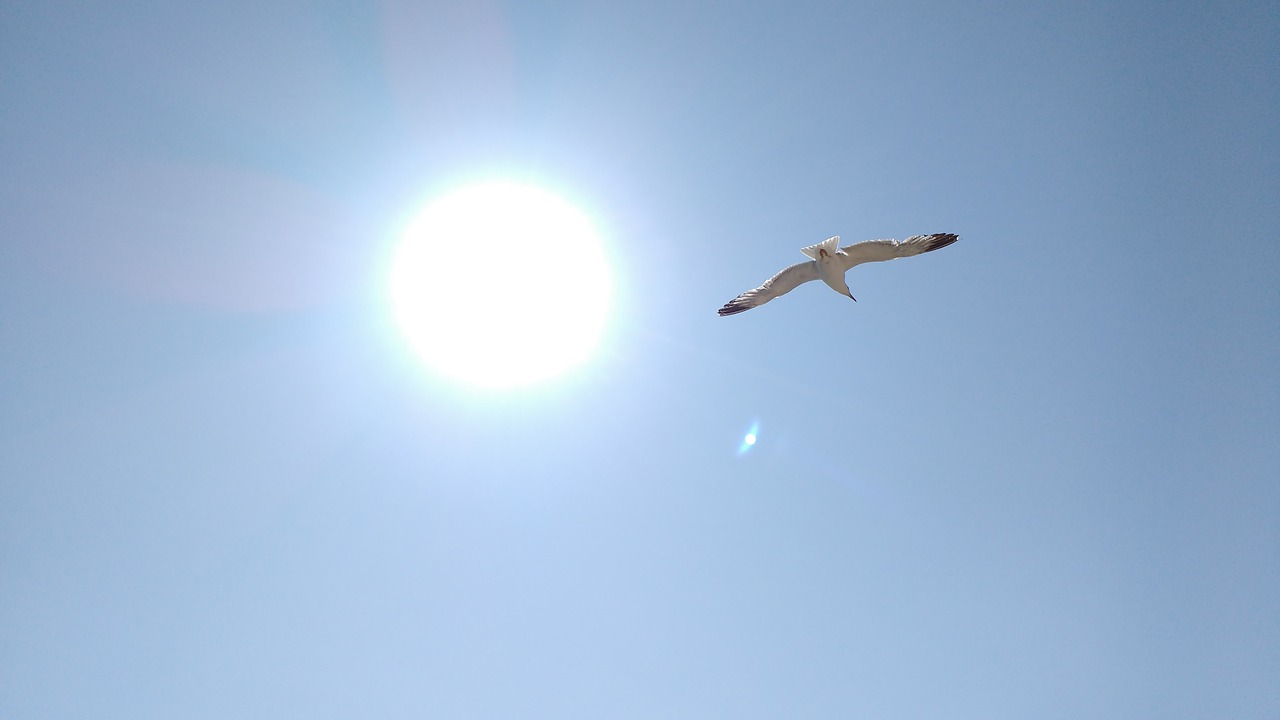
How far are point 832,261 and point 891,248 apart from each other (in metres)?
1.43

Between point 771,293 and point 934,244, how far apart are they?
3682mm

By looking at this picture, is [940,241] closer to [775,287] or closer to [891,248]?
[891,248]

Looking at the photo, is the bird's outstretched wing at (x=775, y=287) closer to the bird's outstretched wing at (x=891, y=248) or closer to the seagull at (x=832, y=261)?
the seagull at (x=832, y=261)

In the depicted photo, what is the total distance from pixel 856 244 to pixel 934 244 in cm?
171

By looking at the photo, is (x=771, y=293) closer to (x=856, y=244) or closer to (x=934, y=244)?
(x=856, y=244)

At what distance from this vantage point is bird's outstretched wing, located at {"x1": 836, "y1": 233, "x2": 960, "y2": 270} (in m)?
15.1

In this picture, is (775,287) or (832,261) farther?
(775,287)

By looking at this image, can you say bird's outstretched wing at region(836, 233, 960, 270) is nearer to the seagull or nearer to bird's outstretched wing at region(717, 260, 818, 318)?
the seagull

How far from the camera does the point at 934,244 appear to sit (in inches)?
595

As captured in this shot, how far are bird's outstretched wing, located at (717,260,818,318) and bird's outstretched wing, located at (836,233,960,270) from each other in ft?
2.37

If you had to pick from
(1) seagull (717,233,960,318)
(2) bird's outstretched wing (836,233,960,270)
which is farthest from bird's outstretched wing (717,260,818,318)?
Result: (2) bird's outstretched wing (836,233,960,270)

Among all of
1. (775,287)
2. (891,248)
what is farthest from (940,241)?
(775,287)

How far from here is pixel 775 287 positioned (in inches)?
625

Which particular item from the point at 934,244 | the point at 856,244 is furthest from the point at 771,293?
the point at 934,244
